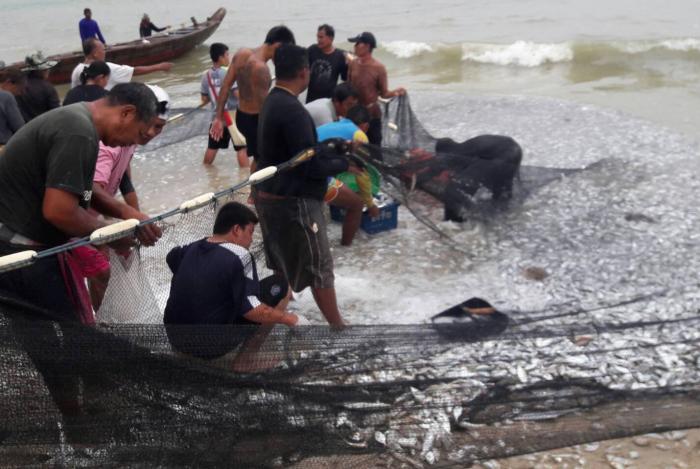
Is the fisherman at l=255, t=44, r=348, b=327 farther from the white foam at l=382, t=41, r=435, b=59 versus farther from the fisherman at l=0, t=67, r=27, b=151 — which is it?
the white foam at l=382, t=41, r=435, b=59

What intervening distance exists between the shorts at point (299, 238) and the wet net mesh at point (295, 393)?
4.21ft

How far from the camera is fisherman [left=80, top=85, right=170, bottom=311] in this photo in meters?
3.49

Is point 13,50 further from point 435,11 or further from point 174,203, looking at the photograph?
point 174,203

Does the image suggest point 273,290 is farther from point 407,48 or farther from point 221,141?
point 407,48

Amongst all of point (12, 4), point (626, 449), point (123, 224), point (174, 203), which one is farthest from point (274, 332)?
point (12, 4)

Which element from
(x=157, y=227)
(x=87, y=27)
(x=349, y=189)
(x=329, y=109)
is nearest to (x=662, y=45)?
(x=87, y=27)

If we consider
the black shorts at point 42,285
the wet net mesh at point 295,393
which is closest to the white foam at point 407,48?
the wet net mesh at point 295,393

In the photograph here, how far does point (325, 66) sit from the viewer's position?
8758 mm

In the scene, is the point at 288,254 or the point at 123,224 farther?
the point at 288,254

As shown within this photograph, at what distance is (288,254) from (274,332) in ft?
5.87

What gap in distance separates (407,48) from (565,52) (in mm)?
5482

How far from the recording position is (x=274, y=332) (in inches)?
132

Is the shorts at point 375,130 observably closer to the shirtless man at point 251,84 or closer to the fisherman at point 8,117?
the shirtless man at point 251,84

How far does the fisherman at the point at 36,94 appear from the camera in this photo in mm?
7434
